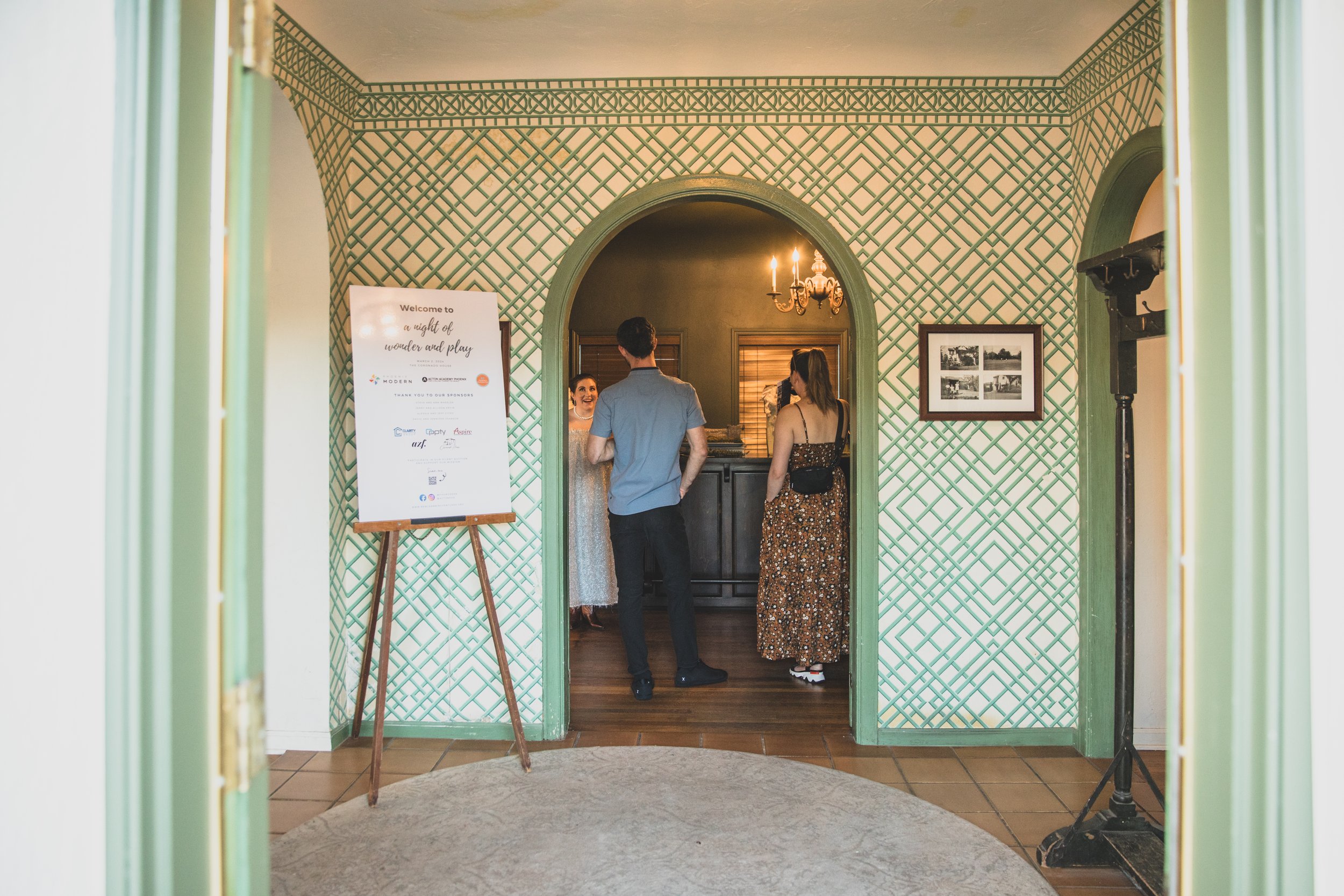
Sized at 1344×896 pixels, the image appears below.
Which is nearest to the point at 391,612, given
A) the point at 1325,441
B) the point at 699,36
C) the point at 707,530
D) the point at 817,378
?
the point at 817,378

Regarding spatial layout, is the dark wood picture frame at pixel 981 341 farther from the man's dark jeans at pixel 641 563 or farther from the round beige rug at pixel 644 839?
the round beige rug at pixel 644 839

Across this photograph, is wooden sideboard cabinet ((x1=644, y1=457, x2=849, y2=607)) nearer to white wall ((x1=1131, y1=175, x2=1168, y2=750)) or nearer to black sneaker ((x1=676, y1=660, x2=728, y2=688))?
black sneaker ((x1=676, y1=660, x2=728, y2=688))

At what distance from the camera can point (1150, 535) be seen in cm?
353

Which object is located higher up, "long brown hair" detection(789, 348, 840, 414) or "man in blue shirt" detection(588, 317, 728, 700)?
"long brown hair" detection(789, 348, 840, 414)

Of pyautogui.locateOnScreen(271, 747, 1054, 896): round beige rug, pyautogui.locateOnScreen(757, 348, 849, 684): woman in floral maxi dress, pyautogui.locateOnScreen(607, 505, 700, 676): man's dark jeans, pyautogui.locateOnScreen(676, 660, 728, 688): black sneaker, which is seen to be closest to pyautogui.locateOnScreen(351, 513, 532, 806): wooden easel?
pyautogui.locateOnScreen(271, 747, 1054, 896): round beige rug

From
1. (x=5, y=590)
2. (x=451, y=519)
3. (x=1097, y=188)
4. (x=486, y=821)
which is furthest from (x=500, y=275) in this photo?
(x=5, y=590)

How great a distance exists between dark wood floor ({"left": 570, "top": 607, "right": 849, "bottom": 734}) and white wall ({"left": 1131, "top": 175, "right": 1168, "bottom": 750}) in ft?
4.13

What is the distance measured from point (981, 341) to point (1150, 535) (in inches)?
42.1

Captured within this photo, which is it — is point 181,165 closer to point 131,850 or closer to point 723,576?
point 131,850

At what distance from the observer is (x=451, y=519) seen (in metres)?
3.20

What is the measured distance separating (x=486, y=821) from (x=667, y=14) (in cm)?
300

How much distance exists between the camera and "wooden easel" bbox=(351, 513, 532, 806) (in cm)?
292

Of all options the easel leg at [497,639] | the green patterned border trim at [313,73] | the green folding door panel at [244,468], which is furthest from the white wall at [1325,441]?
the green patterned border trim at [313,73]

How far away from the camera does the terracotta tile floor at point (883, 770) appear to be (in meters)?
2.90
